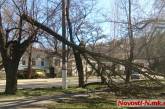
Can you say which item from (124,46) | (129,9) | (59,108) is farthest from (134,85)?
(129,9)

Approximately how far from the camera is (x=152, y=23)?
2100 centimetres

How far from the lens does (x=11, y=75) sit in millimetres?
25516

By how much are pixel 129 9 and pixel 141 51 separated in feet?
42.5

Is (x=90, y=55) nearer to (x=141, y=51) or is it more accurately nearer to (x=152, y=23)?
(x=152, y=23)

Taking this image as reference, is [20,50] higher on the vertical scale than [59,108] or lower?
higher

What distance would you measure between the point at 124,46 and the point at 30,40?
6.79m

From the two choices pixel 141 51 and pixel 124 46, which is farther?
pixel 124 46

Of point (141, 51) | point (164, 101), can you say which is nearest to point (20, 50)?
point (141, 51)

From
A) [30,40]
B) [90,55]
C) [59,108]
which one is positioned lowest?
[59,108]

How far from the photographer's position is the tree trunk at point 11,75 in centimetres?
2530

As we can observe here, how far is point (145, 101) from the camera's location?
12.9 meters

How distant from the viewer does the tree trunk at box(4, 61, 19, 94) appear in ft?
83.0

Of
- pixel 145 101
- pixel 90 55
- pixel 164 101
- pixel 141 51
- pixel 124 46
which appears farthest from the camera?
pixel 124 46

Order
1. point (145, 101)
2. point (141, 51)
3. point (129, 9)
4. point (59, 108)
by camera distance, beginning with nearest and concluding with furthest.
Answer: point (145, 101)
point (59, 108)
point (141, 51)
point (129, 9)
